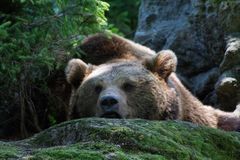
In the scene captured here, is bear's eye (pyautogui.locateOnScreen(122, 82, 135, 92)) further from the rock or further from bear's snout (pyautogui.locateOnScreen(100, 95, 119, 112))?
the rock

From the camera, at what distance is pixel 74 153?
3.47 metres

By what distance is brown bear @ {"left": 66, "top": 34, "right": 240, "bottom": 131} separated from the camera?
7141mm

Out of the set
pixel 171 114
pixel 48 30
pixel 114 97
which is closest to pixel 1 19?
pixel 48 30

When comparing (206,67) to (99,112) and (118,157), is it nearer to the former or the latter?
(99,112)

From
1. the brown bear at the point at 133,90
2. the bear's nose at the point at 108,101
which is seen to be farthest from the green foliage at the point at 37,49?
the bear's nose at the point at 108,101

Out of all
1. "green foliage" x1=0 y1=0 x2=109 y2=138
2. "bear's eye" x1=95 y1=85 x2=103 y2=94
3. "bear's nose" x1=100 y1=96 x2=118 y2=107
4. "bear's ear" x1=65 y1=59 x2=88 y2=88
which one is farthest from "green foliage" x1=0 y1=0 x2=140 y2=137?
"bear's nose" x1=100 y1=96 x2=118 y2=107

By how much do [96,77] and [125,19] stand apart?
315 inches

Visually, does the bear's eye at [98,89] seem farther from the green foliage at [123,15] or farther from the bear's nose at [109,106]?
the green foliage at [123,15]

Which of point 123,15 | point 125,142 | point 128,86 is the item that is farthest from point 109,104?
point 123,15

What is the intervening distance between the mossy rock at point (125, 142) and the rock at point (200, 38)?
4.72 metres

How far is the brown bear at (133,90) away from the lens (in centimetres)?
714

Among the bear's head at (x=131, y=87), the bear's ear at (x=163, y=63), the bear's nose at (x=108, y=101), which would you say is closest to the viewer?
the bear's nose at (x=108, y=101)

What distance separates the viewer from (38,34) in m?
7.10

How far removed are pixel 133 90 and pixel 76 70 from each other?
3.06 ft
